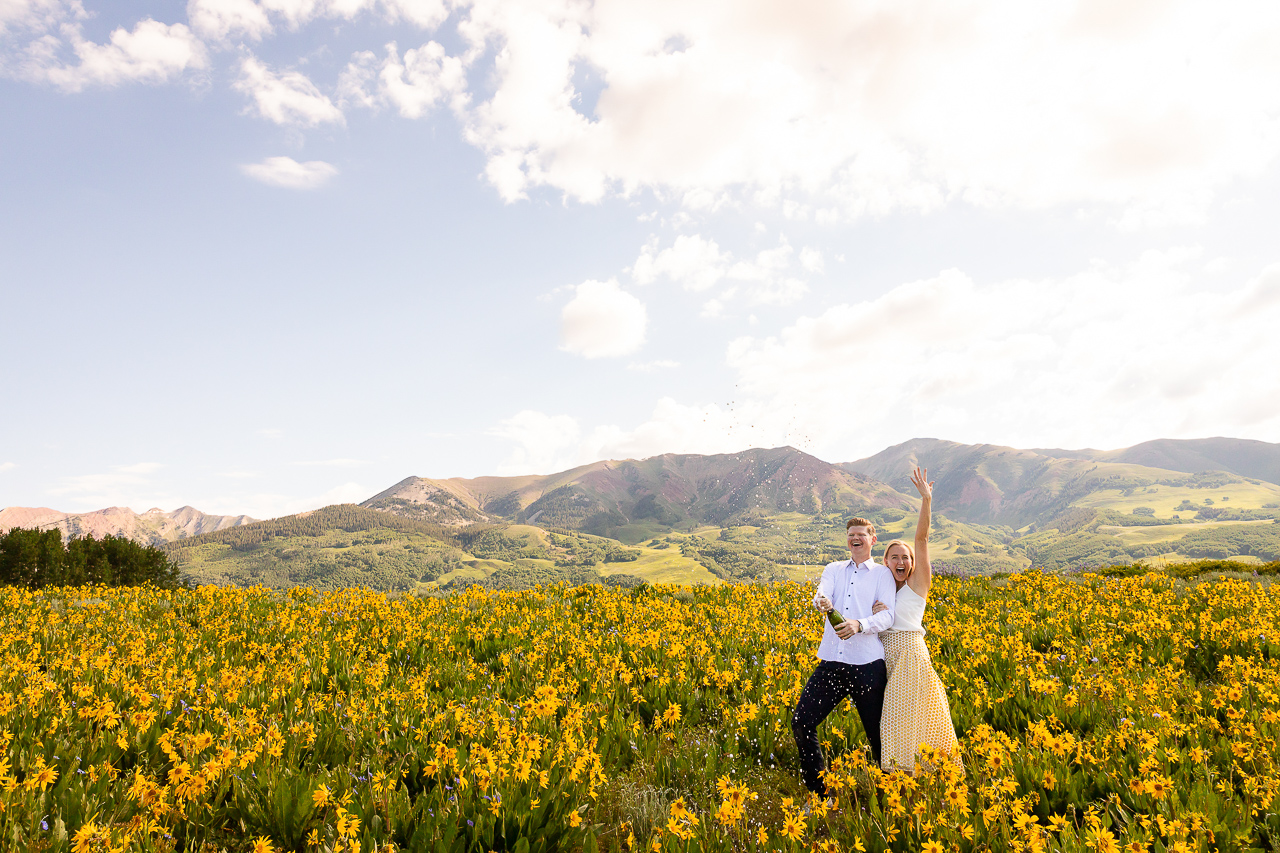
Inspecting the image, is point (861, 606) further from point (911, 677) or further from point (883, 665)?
point (911, 677)

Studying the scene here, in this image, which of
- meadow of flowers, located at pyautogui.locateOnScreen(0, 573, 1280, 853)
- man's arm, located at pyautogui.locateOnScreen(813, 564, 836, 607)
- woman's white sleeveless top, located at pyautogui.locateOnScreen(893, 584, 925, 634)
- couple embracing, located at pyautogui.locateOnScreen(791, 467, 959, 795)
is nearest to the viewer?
meadow of flowers, located at pyautogui.locateOnScreen(0, 573, 1280, 853)

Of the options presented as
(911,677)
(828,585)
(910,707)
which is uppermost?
(828,585)

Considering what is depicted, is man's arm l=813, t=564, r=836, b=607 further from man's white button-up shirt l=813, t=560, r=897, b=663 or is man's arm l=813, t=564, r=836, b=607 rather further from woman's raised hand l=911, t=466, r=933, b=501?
woman's raised hand l=911, t=466, r=933, b=501

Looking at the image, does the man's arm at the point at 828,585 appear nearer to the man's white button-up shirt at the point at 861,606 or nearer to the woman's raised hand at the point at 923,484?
the man's white button-up shirt at the point at 861,606

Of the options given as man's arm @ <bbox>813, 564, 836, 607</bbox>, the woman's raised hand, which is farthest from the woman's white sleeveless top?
the woman's raised hand

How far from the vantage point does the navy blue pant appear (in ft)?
18.5

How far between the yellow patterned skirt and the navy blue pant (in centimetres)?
Result: 12

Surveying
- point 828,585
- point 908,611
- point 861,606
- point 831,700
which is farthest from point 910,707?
point 828,585

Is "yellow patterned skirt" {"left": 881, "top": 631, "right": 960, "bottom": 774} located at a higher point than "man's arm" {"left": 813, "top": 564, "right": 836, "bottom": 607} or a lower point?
lower

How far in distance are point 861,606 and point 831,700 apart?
3.14 ft

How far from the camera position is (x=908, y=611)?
18.5 feet

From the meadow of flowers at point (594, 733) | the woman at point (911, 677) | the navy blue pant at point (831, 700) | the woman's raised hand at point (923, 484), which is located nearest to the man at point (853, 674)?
the navy blue pant at point (831, 700)

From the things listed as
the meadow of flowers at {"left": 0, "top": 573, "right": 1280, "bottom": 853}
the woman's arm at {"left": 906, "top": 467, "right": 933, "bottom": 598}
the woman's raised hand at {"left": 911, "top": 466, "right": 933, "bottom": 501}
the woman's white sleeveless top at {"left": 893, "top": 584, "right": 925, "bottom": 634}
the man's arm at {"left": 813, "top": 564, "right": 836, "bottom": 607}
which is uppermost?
the woman's raised hand at {"left": 911, "top": 466, "right": 933, "bottom": 501}

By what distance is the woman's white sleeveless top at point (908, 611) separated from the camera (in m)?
5.63
